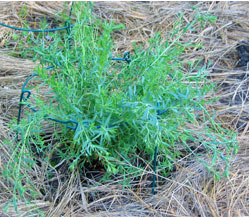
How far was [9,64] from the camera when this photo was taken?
7.84 feet

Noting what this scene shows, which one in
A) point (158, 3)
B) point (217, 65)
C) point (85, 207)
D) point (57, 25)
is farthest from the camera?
point (158, 3)

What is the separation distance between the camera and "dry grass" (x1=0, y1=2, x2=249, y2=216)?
1.60 m

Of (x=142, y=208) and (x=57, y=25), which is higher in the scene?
(x=57, y=25)

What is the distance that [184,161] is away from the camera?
1822 millimetres

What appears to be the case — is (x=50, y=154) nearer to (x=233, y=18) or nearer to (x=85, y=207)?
(x=85, y=207)

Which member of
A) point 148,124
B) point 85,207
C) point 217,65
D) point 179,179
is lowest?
point 85,207

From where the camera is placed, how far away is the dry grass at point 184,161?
160 centimetres

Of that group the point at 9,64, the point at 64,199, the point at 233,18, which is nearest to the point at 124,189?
the point at 64,199

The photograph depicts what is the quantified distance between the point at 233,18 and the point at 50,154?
2.14m

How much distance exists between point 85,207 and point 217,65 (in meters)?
1.64

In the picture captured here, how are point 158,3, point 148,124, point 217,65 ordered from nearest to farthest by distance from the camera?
point 148,124 → point 217,65 → point 158,3

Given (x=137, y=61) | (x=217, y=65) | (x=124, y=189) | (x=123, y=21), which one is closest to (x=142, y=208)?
(x=124, y=189)

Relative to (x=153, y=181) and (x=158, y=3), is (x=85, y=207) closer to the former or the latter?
(x=153, y=181)

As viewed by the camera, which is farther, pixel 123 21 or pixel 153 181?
pixel 123 21
